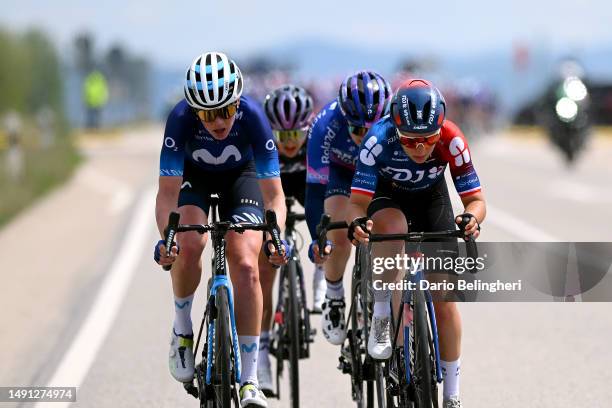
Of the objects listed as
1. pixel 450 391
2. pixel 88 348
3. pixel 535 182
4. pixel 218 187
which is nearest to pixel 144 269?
pixel 88 348

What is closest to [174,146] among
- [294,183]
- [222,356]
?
[222,356]

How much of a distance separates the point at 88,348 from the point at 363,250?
2720 millimetres

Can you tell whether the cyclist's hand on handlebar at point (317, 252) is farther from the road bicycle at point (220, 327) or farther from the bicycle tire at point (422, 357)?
the bicycle tire at point (422, 357)

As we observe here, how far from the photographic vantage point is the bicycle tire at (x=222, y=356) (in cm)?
536

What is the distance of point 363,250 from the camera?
6312mm

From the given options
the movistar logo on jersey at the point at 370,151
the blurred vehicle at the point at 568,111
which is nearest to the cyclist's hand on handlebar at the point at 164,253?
the movistar logo on jersey at the point at 370,151

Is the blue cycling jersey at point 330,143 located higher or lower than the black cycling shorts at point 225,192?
higher

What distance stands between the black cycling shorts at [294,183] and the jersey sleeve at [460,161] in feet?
8.37

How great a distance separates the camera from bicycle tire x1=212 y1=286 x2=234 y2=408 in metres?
5.36

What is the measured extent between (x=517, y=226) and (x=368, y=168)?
9894 mm

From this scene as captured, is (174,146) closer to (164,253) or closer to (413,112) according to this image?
(164,253)

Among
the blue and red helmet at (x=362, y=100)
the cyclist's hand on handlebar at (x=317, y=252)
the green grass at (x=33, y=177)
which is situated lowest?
the cyclist's hand on handlebar at (x=317, y=252)

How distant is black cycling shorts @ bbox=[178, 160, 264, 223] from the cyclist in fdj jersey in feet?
3.20

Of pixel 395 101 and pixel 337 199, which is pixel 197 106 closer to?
pixel 395 101
